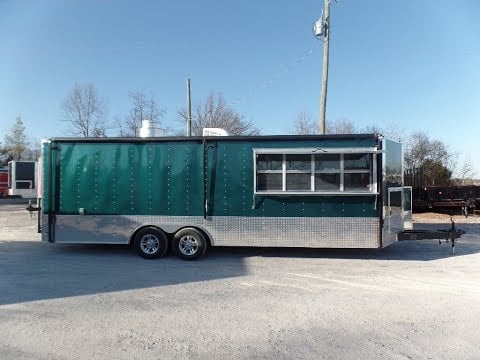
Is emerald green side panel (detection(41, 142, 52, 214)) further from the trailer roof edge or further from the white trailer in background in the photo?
the white trailer in background

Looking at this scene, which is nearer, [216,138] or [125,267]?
[125,267]

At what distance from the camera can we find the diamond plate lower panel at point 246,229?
27.7ft

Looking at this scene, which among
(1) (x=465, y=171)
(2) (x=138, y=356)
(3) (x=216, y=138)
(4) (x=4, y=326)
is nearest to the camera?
(2) (x=138, y=356)

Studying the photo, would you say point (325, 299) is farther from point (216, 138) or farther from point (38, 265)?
point (38, 265)

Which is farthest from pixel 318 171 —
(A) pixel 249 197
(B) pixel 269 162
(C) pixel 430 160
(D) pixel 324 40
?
(C) pixel 430 160

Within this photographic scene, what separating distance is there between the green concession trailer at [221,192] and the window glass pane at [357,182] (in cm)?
2

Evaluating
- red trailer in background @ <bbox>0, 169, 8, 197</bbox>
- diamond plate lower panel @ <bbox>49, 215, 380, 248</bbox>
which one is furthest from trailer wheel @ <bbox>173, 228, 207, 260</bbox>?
red trailer in background @ <bbox>0, 169, 8, 197</bbox>

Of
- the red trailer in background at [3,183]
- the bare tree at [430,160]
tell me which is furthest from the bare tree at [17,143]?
the bare tree at [430,160]

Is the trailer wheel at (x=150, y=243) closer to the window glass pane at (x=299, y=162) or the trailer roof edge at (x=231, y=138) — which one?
the trailer roof edge at (x=231, y=138)

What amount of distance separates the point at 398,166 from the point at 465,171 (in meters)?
25.2

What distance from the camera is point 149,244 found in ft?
29.2

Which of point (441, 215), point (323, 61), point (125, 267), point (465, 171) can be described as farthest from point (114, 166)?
point (465, 171)

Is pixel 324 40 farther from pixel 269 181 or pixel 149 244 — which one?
pixel 149 244

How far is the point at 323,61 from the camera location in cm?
1552
